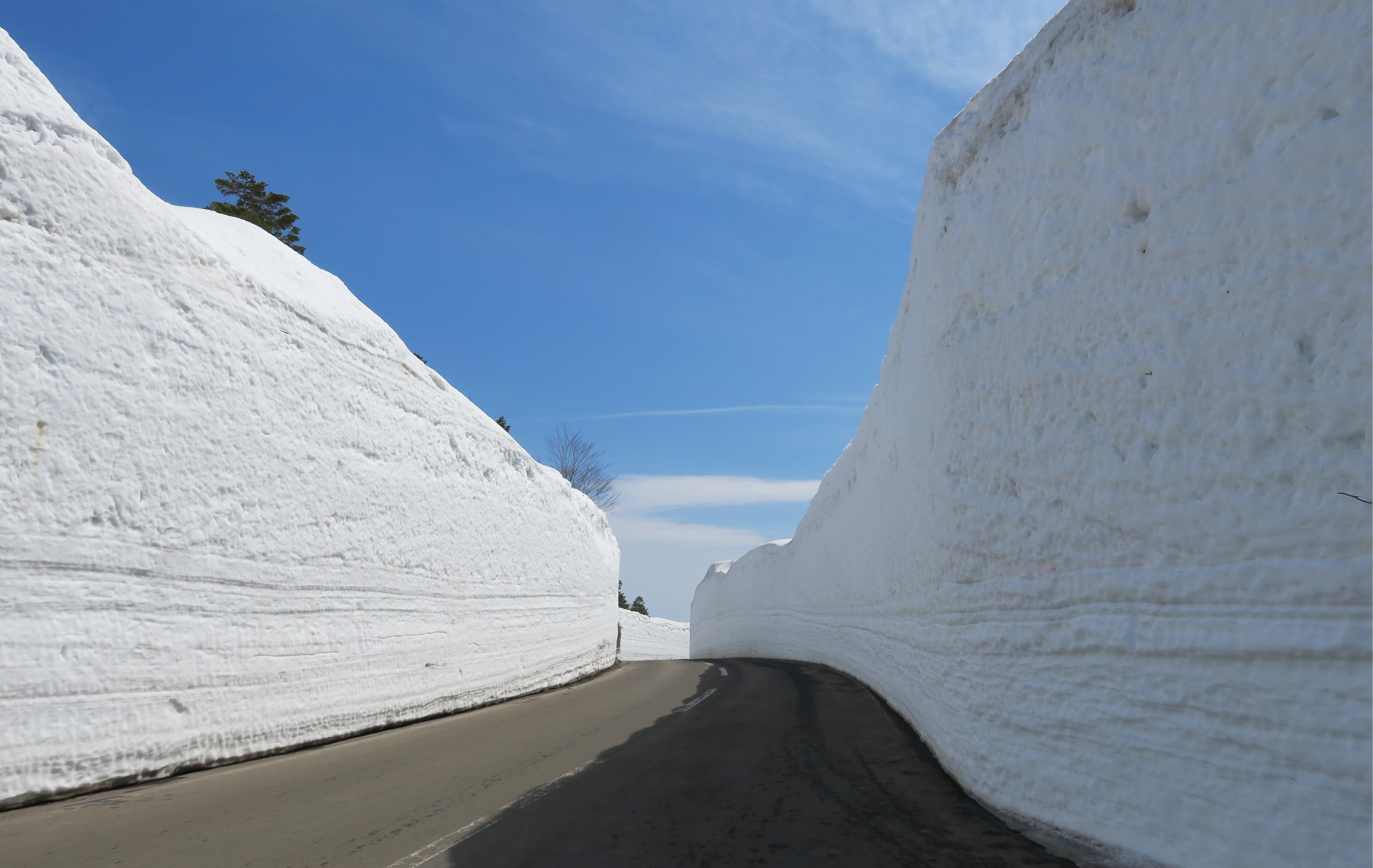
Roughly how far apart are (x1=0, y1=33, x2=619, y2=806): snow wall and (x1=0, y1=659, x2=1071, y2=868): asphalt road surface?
60 centimetres

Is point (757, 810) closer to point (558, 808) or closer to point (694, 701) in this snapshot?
point (558, 808)

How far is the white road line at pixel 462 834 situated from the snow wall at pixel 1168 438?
3141 millimetres


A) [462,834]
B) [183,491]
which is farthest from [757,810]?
[183,491]

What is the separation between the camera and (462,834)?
4.26 meters

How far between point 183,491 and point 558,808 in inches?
172

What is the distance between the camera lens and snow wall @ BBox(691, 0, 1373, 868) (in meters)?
2.75

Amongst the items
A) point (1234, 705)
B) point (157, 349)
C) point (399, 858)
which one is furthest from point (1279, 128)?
point (157, 349)

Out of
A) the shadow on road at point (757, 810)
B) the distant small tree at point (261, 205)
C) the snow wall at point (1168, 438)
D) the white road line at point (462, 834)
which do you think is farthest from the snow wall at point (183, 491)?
the distant small tree at point (261, 205)

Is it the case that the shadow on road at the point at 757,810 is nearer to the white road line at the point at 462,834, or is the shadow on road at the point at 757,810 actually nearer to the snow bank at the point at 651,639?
the white road line at the point at 462,834

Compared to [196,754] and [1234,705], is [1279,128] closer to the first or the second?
[1234,705]

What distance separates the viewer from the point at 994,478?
17.1ft

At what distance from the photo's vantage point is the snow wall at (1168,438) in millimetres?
2754

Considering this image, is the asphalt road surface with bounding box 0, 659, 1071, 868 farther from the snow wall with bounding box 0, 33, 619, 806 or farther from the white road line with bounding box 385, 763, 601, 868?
the snow wall with bounding box 0, 33, 619, 806

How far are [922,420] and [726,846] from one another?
449cm
